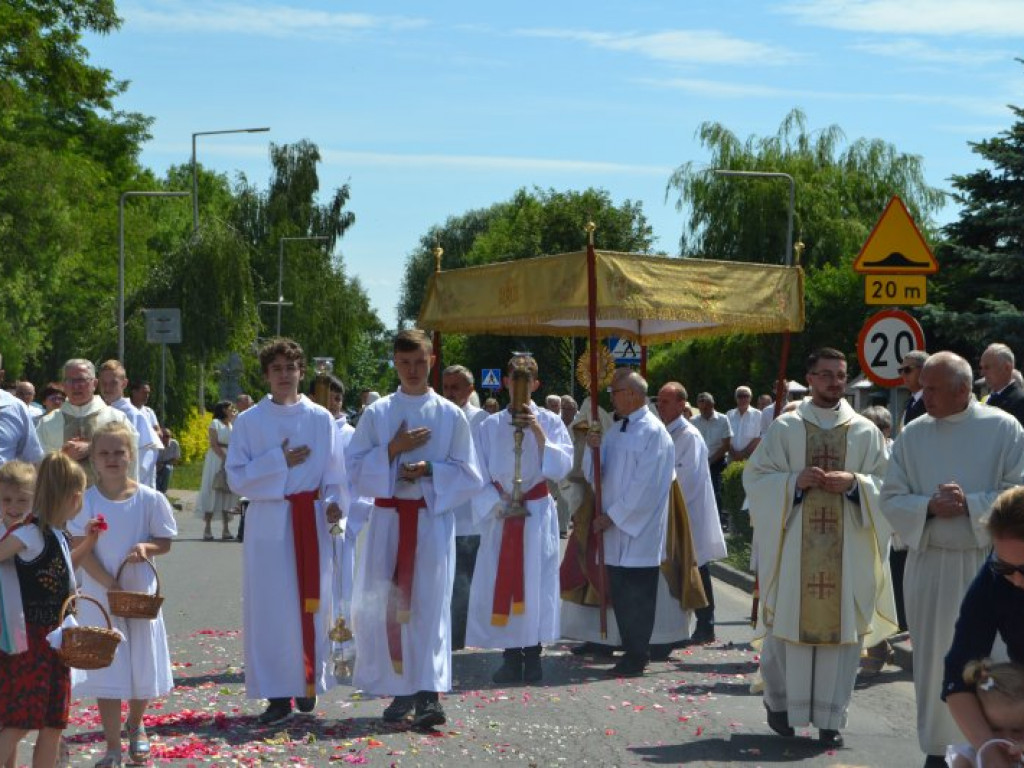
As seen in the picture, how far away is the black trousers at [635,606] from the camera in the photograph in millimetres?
11539

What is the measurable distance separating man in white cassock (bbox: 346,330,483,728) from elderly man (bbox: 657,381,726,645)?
3952 mm

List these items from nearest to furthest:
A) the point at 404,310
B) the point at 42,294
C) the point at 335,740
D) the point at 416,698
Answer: the point at 335,740, the point at 416,698, the point at 42,294, the point at 404,310

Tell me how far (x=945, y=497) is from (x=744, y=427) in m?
15.3

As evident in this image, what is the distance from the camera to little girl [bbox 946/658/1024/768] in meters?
4.74

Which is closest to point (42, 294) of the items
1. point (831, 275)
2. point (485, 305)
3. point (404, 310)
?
point (831, 275)

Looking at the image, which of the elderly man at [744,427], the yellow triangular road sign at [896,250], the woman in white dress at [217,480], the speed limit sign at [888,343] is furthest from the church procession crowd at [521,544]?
the elderly man at [744,427]

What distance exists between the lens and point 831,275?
1914 inches

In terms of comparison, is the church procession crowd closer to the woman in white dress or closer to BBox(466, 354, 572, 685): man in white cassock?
BBox(466, 354, 572, 685): man in white cassock

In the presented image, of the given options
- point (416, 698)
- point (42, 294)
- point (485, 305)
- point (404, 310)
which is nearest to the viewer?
point (416, 698)

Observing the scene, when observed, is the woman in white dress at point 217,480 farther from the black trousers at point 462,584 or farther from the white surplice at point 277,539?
the white surplice at point 277,539

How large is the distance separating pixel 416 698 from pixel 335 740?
26.9 inches

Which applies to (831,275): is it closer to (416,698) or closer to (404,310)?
(416,698)

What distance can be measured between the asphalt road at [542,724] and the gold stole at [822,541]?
654 mm

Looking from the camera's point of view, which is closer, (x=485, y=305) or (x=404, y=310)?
(x=485, y=305)
